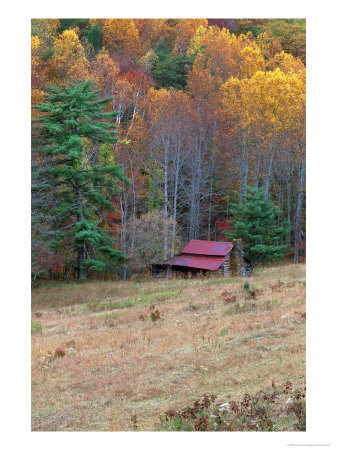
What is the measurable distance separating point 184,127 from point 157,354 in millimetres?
24450

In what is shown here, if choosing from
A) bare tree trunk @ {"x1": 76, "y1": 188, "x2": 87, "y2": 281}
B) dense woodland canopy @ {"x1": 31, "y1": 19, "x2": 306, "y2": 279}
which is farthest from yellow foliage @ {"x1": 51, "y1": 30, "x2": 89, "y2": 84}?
bare tree trunk @ {"x1": 76, "y1": 188, "x2": 87, "y2": 281}

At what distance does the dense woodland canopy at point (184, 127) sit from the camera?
29.3 m

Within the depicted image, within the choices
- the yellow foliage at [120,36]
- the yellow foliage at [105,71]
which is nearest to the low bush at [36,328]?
the yellow foliage at [105,71]

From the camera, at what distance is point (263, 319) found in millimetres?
11016

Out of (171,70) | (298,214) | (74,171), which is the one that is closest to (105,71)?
(171,70)

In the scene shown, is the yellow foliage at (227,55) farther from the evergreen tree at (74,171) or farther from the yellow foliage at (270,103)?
the evergreen tree at (74,171)

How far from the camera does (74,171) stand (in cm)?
2273

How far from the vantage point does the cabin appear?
76.2 feet

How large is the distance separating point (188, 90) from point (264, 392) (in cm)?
3239

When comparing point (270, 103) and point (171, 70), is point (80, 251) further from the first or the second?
point (171, 70)

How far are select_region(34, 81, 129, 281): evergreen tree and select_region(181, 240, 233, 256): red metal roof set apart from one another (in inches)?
147

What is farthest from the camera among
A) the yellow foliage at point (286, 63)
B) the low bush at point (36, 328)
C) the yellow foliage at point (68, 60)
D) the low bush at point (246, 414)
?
the yellow foliage at point (286, 63)
